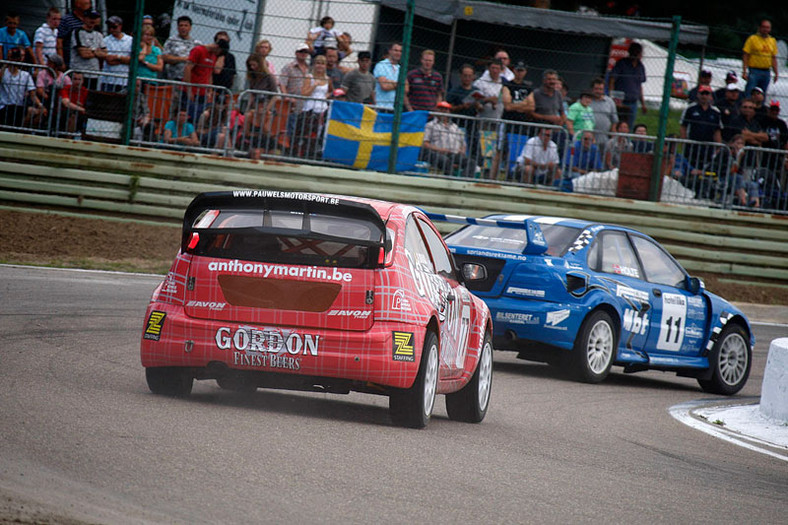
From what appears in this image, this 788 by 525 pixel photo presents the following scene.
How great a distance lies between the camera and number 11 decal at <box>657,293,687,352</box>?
12.7 meters

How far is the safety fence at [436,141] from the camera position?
57.5ft

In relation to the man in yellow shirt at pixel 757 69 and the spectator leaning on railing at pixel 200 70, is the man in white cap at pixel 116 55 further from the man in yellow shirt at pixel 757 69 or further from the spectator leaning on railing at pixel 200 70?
the man in yellow shirt at pixel 757 69

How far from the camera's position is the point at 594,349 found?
468 inches

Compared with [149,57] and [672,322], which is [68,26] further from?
[672,322]

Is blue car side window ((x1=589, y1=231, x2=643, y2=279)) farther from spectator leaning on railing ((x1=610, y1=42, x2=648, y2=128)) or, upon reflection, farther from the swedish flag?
spectator leaning on railing ((x1=610, y1=42, x2=648, y2=128))

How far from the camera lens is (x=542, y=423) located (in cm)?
884

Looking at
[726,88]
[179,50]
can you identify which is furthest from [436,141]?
[726,88]

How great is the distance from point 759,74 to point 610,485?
50.3 ft

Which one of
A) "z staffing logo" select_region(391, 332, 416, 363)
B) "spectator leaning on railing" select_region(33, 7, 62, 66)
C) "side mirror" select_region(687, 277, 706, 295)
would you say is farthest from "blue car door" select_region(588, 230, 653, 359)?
"spectator leaning on railing" select_region(33, 7, 62, 66)

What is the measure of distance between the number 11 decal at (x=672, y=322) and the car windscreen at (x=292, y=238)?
5.91 meters

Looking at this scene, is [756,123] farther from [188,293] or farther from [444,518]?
[444,518]

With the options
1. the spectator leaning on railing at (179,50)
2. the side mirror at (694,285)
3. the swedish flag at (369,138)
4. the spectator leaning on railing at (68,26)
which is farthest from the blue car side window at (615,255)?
the spectator leaning on railing at (68,26)

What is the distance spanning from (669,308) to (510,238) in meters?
2.01

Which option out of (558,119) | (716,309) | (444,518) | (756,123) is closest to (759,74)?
(756,123)
